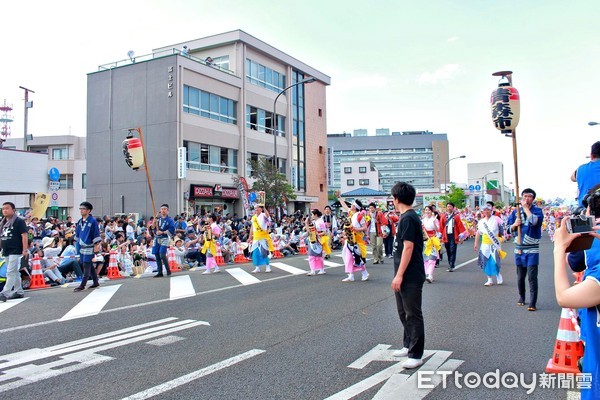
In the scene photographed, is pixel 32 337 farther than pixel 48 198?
No

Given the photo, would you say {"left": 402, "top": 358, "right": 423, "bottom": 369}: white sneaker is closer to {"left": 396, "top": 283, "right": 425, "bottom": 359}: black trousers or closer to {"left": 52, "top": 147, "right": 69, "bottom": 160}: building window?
{"left": 396, "top": 283, "right": 425, "bottom": 359}: black trousers

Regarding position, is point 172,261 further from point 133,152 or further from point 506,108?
point 133,152

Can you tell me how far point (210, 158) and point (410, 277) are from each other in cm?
2954

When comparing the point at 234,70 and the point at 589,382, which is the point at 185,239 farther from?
the point at 234,70

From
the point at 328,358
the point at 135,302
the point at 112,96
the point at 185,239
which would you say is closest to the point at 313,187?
the point at 112,96

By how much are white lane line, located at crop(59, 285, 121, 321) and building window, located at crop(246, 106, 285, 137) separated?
27696 millimetres

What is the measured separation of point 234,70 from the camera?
3706cm

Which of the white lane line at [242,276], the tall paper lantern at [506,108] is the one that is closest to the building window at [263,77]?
the white lane line at [242,276]

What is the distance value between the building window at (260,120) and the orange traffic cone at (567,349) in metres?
33.7

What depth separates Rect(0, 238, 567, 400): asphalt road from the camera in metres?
4.48

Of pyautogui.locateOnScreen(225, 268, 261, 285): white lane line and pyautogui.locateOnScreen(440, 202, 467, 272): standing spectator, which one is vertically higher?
pyautogui.locateOnScreen(440, 202, 467, 272): standing spectator

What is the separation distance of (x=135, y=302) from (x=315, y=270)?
5.60 metres

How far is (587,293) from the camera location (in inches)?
95.0

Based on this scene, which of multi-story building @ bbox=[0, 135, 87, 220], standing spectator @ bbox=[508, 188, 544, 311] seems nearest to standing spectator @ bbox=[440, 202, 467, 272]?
standing spectator @ bbox=[508, 188, 544, 311]
